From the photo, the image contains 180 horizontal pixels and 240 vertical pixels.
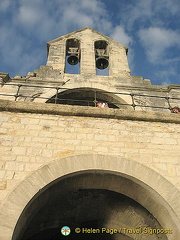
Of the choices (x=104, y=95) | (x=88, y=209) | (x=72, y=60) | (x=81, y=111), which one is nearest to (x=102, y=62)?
(x=72, y=60)

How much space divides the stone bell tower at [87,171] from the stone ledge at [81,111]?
20 mm

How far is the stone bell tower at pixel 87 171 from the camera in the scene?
13.3 feet

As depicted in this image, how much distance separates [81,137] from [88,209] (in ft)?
6.04

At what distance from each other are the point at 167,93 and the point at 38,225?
6614 millimetres

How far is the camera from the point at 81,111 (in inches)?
203

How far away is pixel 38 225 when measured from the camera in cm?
524

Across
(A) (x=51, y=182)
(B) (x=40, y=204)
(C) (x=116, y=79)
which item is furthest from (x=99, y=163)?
(C) (x=116, y=79)

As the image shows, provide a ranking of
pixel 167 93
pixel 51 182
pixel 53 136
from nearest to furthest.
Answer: pixel 51 182
pixel 53 136
pixel 167 93

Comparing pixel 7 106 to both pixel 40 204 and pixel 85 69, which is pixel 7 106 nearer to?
pixel 40 204

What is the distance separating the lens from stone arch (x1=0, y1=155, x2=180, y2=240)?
3885 mm

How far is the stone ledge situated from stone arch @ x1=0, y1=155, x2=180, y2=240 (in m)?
1.09

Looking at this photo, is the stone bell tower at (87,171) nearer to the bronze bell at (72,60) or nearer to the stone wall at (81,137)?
the stone wall at (81,137)

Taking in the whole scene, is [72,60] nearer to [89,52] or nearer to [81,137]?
[89,52]

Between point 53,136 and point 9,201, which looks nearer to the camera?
point 9,201
